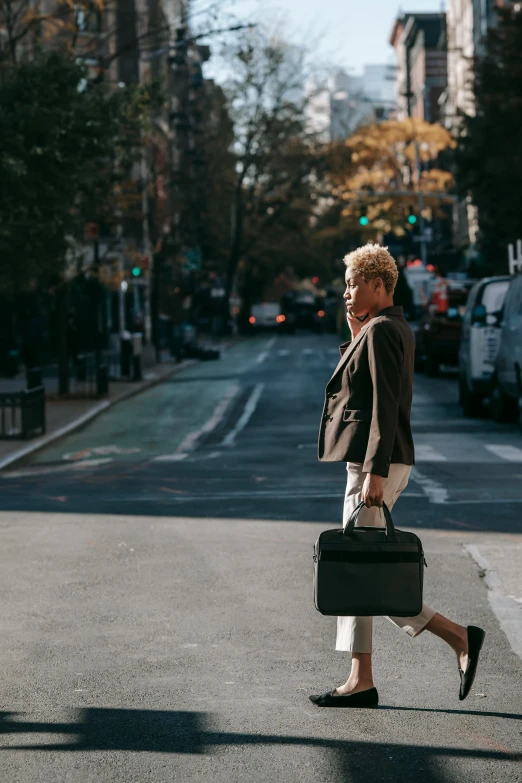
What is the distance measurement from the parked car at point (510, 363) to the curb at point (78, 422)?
6.87 m

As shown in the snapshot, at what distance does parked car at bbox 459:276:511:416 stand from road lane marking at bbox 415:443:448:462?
4906mm

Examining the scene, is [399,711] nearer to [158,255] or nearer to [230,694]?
[230,694]

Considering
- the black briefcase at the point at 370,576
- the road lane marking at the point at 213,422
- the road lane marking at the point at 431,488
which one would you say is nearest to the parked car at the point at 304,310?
the road lane marking at the point at 213,422

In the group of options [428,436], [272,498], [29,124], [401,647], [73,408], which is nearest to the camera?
[401,647]

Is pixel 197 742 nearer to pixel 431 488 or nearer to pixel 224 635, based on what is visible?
pixel 224 635

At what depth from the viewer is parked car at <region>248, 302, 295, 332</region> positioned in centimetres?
9462

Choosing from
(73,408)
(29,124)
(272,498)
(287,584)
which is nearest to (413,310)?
(73,408)

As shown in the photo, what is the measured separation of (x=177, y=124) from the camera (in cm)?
7988

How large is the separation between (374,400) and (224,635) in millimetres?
2166

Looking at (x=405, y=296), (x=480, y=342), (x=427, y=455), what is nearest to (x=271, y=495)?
(x=427, y=455)

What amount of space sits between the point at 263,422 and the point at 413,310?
28.1m

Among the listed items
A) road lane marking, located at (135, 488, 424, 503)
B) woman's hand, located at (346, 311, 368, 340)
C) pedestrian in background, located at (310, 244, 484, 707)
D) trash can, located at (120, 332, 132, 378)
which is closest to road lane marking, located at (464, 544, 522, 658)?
pedestrian in background, located at (310, 244, 484, 707)

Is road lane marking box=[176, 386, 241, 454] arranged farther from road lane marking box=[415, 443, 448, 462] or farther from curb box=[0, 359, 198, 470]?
road lane marking box=[415, 443, 448, 462]

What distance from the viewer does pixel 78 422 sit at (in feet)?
83.3
